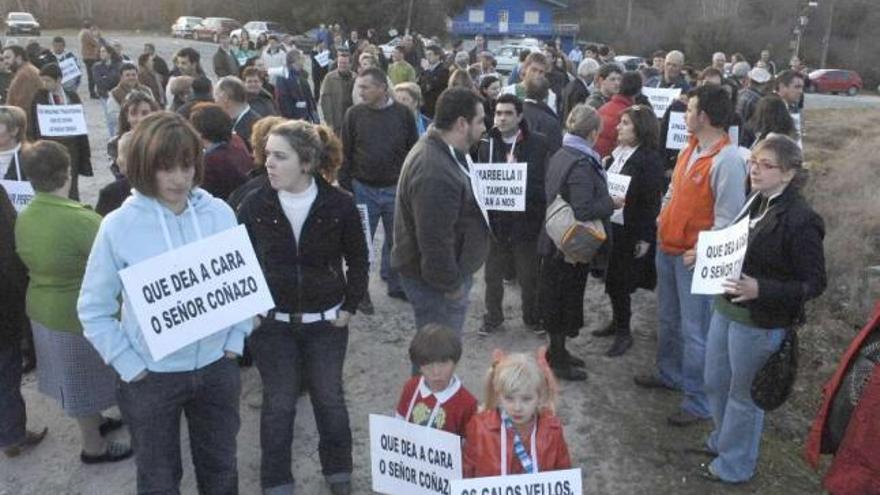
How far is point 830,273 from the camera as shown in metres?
A: 8.38

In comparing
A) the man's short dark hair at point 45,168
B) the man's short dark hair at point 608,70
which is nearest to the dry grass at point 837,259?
the man's short dark hair at point 608,70

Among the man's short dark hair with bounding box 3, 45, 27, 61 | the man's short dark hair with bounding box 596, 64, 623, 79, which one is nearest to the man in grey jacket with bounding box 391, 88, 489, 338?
the man's short dark hair with bounding box 596, 64, 623, 79

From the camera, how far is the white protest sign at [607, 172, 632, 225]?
532cm

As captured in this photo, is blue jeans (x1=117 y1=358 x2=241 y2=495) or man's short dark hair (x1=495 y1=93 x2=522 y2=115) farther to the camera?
man's short dark hair (x1=495 y1=93 x2=522 y2=115)

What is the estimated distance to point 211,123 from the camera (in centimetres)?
464

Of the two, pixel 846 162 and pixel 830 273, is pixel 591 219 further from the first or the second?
pixel 846 162

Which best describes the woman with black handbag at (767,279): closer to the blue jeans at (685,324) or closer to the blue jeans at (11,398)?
the blue jeans at (685,324)

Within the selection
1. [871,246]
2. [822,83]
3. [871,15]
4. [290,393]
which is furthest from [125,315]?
[871,15]

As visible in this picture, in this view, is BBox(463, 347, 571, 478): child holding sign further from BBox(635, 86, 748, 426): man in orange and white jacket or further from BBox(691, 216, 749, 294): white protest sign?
BBox(635, 86, 748, 426): man in orange and white jacket

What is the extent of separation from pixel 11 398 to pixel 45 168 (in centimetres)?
138

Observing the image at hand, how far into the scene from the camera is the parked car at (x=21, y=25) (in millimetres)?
37781

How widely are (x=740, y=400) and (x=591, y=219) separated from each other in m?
1.55

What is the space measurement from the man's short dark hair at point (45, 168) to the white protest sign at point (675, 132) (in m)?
5.65

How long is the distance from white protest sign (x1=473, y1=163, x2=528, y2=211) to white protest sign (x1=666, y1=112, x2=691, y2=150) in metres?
2.44
